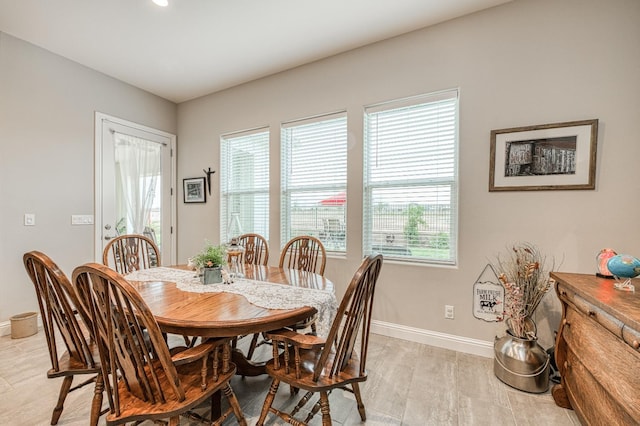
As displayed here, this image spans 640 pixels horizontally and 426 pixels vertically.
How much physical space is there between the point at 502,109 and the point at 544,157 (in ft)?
1.62

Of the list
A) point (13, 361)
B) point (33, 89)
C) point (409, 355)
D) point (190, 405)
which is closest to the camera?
point (190, 405)

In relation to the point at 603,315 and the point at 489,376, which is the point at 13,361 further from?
the point at 603,315

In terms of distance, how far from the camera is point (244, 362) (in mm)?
1882

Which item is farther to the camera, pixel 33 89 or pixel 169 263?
pixel 169 263

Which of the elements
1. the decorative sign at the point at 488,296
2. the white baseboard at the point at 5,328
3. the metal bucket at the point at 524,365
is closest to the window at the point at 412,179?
the decorative sign at the point at 488,296

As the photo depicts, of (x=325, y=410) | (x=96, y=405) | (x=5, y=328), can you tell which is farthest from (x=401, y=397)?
(x=5, y=328)

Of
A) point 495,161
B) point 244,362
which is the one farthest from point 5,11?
point 495,161

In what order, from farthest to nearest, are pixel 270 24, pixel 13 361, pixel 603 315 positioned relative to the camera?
pixel 270 24 → pixel 13 361 → pixel 603 315

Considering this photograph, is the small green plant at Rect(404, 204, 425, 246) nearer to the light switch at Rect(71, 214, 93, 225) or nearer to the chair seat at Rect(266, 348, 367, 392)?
the chair seat at Rect(266, 348, 367, 392)

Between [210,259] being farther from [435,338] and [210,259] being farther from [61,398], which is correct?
[435,338]

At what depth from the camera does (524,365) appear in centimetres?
190

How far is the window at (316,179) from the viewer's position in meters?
3.08

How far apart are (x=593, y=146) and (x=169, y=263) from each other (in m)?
4.86

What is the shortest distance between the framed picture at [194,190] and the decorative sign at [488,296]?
3510mm
